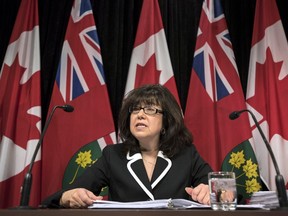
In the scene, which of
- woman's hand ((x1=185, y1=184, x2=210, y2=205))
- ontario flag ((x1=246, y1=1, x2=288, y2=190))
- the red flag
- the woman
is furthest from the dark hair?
ontario flag ((x1=246, y1=1, x2=288, y2=190))

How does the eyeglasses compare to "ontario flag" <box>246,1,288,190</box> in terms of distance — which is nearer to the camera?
the eyeglasses

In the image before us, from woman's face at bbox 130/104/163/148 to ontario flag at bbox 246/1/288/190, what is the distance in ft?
3.33

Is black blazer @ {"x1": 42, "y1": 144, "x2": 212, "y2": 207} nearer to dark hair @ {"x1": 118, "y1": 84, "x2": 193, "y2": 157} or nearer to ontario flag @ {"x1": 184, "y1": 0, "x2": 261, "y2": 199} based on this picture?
dark hair @ {"x1": 118, "y1": 84, "x2": 193, "y2": 157}

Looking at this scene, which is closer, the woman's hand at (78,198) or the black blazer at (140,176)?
the woman's hand at (78,198)

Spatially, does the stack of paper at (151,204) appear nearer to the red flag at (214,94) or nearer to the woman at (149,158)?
the woman at (149,158)

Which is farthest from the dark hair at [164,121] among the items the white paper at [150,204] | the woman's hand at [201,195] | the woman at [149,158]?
the white paper at [150,204]

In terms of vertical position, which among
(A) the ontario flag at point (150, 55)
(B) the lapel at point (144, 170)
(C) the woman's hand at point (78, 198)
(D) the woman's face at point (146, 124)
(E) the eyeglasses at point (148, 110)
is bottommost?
(C) the woman's hand at point (78, 198)

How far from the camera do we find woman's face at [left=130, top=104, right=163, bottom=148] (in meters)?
1.91

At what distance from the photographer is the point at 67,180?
2586 millimetres

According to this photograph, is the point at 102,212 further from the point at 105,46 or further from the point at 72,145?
the point at 105,46

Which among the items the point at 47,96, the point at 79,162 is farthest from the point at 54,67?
the point at 79,162

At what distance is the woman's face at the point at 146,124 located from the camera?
75.3 inches

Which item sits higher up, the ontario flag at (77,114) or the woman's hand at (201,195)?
the ontario flag at (77,114)

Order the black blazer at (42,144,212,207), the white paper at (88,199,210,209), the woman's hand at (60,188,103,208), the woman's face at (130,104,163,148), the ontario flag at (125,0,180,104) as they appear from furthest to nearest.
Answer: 1. the ontario flag at (125,0,180,104)
2. the woman's face at (130,104,163,148)
3. the black blazer at (42,144,212,207)
4. the woman's hand at (60,188,103,208)
5. the white paper at (88,199,210,209)
